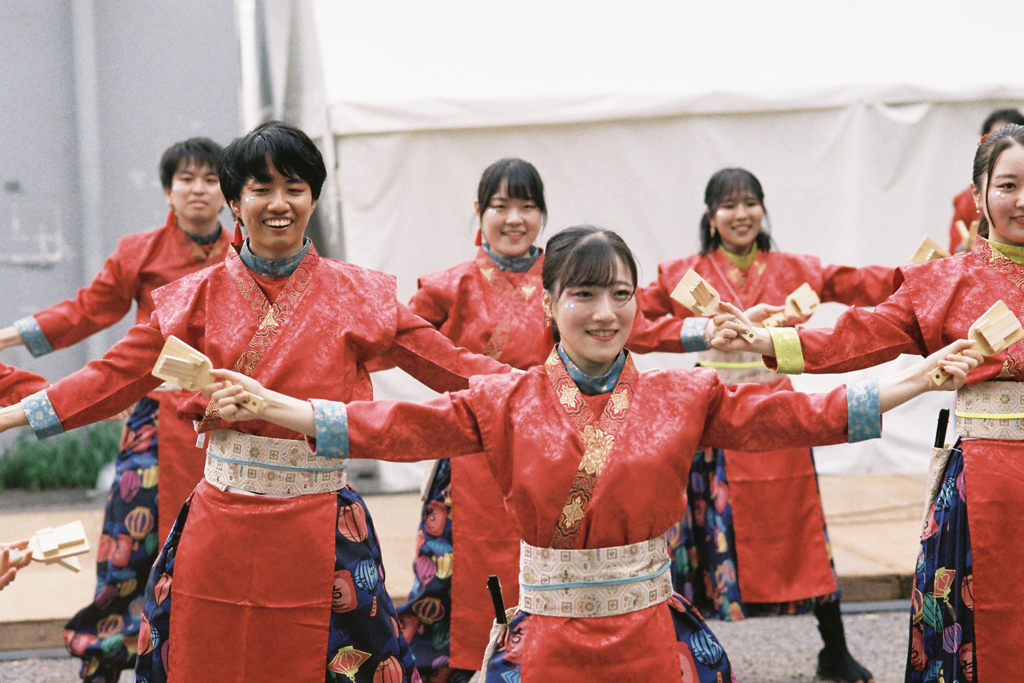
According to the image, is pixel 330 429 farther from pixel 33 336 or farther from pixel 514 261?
pixel 33 336

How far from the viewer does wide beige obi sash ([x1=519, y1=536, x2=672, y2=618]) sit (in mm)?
2381

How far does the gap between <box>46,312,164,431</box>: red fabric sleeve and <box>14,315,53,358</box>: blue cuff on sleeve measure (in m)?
1.15

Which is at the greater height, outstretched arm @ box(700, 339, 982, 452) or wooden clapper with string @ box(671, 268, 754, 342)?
wooden clapper with string @ box(671, 268, 754, 342)

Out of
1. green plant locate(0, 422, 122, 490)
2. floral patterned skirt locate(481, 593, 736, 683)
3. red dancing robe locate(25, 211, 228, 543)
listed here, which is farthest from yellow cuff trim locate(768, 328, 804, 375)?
green plant locate(0, 422, 122, 490)

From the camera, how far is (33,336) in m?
3.95

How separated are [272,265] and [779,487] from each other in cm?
217

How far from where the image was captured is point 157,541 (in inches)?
160

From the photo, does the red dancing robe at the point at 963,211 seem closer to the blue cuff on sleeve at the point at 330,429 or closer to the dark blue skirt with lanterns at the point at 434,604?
the dark blue skirt with lanterns at the point at 434,604

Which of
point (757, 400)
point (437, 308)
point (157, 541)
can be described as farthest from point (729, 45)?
point (757, 400)

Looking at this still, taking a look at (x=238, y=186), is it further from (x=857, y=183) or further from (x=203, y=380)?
(x=857, y=183)

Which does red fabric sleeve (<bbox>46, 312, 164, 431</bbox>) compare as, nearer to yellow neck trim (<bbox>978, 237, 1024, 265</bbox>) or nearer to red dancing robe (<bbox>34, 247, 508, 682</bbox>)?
red dancing robe (<bbox>34, 247, 508, 682</bbox>)

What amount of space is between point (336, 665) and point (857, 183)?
504 centimetres

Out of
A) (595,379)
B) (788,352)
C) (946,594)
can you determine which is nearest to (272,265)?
(595,379)

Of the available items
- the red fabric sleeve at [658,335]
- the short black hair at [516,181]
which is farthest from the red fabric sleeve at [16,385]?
the red fabric sleeve at [658,335]
